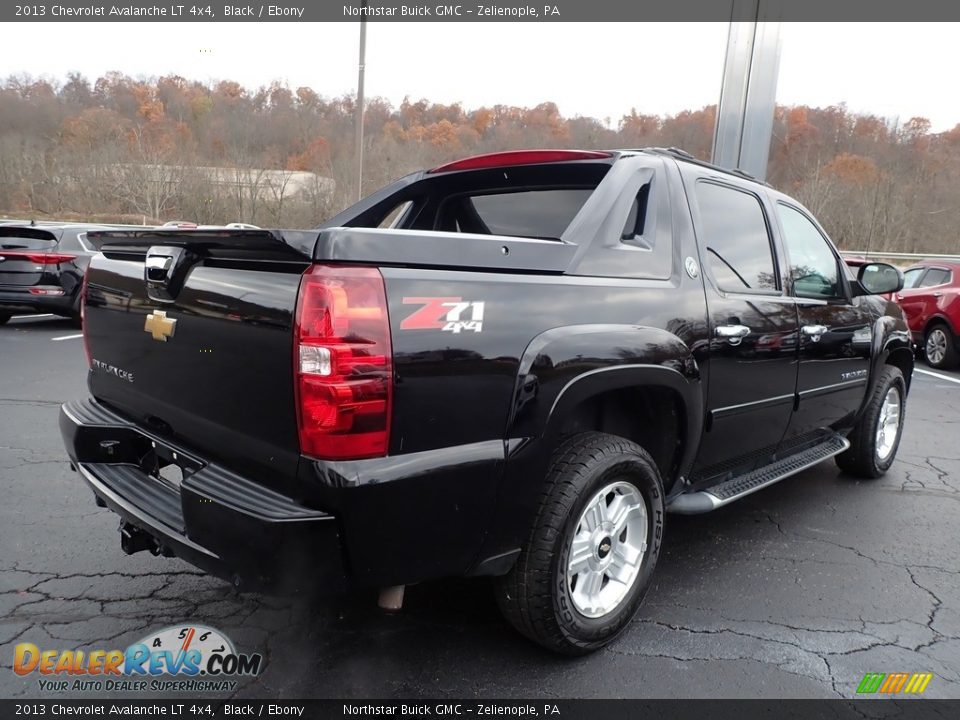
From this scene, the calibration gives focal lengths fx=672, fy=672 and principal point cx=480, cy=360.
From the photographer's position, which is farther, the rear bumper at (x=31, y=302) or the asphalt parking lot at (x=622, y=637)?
the rear bumper at (x=31, y=302)

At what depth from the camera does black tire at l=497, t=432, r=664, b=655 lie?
7.31ft

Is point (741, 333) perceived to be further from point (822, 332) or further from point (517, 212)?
point (517, 212)

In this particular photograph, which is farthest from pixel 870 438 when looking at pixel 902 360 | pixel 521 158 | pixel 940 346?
pixel 940 346

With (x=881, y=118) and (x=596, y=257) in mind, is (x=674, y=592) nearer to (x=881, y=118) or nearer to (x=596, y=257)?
(x=596, y=257)

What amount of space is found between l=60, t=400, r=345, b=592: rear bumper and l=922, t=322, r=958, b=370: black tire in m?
10.8

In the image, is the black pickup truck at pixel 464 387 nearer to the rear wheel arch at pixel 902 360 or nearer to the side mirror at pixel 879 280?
the side mirror at pixel 879 280

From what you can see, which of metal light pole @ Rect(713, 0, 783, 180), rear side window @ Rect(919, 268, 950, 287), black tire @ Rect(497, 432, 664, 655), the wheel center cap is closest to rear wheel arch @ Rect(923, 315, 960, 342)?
rear side window @ Rect(919, 268, 950, 287)

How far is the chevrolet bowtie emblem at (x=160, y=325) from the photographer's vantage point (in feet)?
7.53

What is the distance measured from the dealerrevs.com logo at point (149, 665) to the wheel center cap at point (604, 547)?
1.27 metres

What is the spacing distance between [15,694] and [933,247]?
43.3 meters

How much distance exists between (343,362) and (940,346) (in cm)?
1105

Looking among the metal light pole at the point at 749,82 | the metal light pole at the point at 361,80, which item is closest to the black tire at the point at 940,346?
the metal light pole at the point at 749,82

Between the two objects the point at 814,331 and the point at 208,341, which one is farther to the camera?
the point at 814,331

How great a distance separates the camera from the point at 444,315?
195 cm
